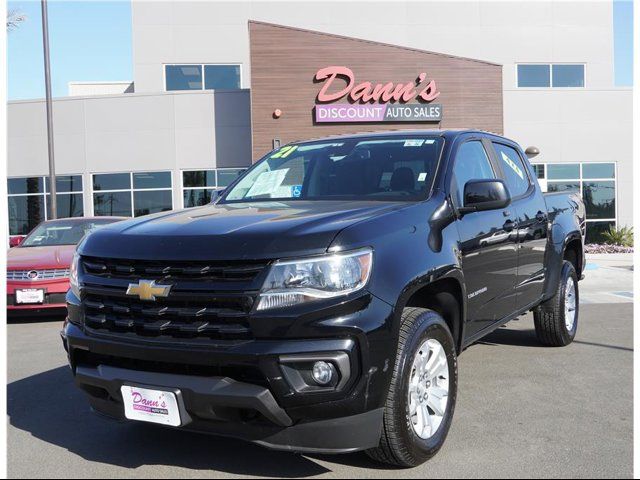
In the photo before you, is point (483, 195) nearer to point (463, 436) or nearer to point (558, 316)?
point (463, 436)

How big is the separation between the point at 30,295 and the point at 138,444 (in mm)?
5111

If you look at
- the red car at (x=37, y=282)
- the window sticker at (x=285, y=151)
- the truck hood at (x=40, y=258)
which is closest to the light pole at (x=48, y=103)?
the truck hood at (x=40, y=258)

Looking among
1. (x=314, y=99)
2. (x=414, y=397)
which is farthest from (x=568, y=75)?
(x=414, y=397)

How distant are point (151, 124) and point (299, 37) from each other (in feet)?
18.2

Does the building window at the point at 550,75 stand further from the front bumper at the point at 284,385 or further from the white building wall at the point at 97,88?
the front bumper at the point at 284,385

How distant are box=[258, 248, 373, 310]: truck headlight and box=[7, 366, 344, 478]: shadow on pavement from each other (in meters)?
1.03

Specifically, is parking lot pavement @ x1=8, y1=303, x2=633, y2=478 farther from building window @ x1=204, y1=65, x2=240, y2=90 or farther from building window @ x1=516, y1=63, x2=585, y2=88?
building window @ x1=516, y1=63, x2=585, y2=88

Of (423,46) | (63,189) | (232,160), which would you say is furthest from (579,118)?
(63,189)

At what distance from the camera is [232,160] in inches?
787

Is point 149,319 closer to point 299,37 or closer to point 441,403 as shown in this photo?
point 441,403

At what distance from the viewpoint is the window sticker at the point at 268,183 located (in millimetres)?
4570

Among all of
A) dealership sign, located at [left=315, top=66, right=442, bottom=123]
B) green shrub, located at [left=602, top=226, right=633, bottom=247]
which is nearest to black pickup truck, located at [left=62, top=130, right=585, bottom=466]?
dealership sign, located at [left=315, top=66, right=442, bottom=123]

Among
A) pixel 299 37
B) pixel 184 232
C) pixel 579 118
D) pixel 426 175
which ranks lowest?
pixel 184 232

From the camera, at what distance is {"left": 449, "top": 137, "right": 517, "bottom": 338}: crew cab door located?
398cm
